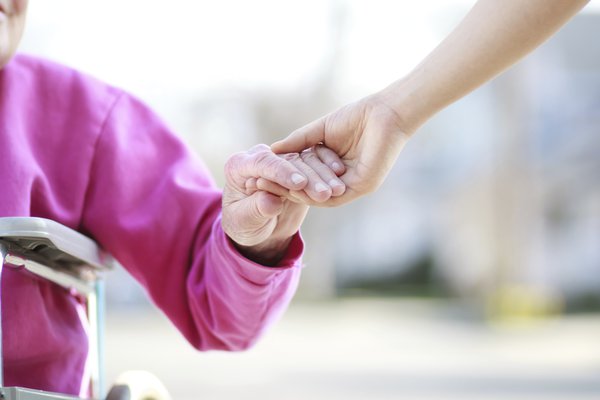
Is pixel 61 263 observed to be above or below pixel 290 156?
below

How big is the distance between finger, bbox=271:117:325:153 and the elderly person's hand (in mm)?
18

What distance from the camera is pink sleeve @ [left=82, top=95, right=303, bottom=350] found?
1.60 meters

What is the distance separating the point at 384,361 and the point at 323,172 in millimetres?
8473

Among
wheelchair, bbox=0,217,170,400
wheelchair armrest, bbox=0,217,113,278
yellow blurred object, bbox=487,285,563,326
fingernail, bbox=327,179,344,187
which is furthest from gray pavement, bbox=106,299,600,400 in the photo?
fingernail, bbox=327,179,344,187

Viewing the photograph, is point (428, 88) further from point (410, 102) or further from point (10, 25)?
point (10, 25)

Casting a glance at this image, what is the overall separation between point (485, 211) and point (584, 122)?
4685 mm

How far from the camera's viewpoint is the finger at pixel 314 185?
1295 mm

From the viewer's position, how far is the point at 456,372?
334 inches

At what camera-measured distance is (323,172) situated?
1353mm

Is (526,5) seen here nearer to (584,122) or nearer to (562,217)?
(584,122)

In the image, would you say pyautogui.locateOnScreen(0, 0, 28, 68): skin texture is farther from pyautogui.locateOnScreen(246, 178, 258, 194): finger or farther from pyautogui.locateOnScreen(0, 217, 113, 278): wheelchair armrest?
pyautogui.locateOnScreen(246, 178, 258, 194): finger

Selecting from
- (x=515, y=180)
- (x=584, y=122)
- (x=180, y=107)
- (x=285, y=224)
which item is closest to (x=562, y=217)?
(x=584, y=122)

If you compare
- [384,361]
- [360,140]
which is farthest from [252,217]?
[384,361]

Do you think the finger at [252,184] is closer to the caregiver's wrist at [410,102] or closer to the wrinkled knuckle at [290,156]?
the wrinkled knuckle at [290,156]
